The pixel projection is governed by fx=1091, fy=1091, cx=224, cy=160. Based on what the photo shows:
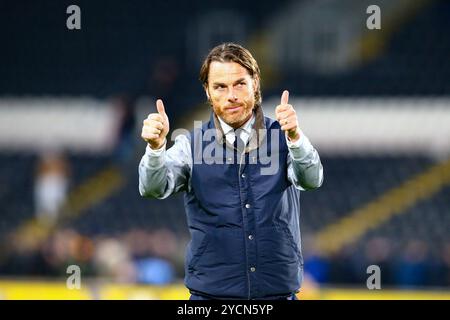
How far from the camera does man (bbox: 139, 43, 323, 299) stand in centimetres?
407

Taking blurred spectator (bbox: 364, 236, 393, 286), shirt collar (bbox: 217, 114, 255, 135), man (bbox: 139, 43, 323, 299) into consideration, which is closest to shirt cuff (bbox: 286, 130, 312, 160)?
man (bbox: 139, 43, 323, 299)

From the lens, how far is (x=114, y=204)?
1512 centimetres

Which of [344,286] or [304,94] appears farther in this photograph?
[304,94]

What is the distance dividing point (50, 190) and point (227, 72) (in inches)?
439

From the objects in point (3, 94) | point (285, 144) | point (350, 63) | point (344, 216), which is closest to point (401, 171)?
point (344, 216)

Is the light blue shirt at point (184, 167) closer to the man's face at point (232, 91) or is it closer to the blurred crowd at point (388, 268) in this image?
the man's face at point (232, 91)

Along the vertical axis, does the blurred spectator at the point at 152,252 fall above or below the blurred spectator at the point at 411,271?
above

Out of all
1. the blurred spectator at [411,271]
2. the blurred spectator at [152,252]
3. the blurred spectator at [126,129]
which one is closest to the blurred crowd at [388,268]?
the blurred spectator at [411,271]

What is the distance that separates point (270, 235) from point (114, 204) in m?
11.2

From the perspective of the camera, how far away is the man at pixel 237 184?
4.07 meters

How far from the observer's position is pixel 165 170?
13.4ft

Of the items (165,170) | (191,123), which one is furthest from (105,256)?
(165,170)

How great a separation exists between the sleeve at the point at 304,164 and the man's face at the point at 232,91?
24 centimetres
